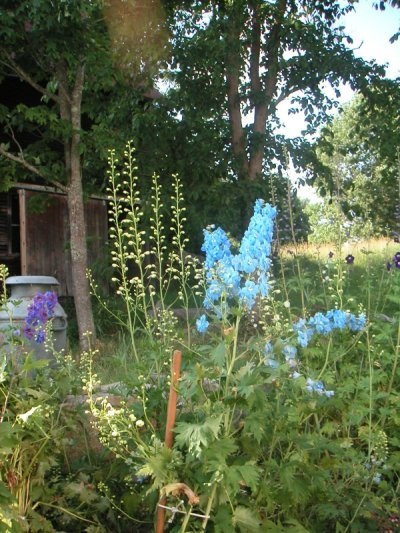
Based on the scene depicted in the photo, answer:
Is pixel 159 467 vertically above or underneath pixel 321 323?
underneath

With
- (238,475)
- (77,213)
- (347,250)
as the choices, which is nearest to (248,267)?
(238,475)

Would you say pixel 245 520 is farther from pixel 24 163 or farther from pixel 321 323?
pixel 24 163

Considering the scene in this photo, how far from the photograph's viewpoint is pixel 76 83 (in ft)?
25.0

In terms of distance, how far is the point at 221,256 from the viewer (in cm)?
232

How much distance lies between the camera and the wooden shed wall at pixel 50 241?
954cm

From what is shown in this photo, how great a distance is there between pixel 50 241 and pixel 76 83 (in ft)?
10.3

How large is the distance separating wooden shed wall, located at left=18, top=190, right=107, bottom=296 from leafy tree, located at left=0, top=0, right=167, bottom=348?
150cm

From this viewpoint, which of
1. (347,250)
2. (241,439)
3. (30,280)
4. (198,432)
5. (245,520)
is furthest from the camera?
(347,250)

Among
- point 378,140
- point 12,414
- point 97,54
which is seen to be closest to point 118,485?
point 12,414

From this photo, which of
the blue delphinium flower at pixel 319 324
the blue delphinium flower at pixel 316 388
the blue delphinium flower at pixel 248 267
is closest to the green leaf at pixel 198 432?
the blue delphinium flower at pixel 248 267

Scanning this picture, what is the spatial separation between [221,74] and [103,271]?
2956mm

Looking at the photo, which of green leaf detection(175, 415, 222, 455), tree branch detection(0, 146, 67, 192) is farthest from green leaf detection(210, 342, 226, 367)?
tree branch detection(0, 146, 67, 192)

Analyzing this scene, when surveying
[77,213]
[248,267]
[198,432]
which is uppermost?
[77,213]

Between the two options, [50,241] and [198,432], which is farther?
[50,241]
